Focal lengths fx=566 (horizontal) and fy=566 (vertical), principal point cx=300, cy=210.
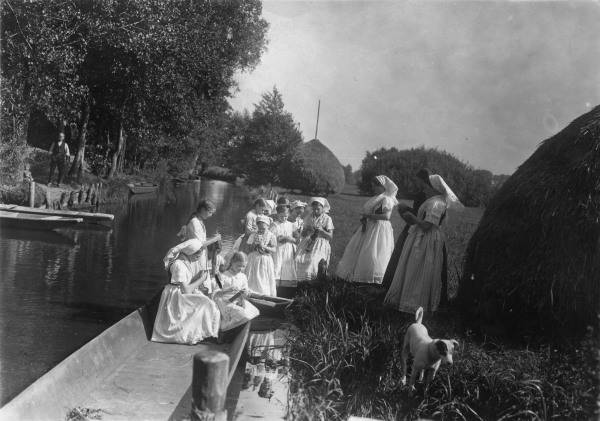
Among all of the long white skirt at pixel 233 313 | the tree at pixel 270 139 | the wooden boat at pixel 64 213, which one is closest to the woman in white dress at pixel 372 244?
the long white skirt at pixel 233 313

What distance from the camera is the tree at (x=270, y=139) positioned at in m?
28.8

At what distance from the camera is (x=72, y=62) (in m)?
16.4

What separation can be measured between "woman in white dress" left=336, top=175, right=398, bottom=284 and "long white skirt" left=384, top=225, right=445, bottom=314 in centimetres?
161

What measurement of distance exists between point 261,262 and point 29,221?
32.8 ft

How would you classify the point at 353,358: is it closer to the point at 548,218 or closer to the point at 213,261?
the point at 548,218

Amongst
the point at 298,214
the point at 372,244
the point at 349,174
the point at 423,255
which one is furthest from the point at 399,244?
the point at 349,174

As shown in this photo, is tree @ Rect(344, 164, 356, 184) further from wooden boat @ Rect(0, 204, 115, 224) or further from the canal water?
wooden boat @ Rect(0, 204, 115, 224)

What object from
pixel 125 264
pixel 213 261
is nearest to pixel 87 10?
pixel 125 264

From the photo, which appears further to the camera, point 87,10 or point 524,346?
point 87,10

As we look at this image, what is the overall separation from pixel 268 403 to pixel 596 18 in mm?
4880

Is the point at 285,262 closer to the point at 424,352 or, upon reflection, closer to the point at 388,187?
the point at 388,187

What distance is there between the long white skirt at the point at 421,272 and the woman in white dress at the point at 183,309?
7.47 feet

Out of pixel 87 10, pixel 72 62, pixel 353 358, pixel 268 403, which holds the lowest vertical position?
pixel 268 403

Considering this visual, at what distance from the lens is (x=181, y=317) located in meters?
6.99
